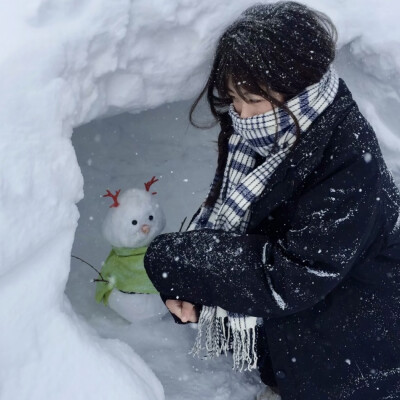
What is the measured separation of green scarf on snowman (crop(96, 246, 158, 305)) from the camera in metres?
1.92

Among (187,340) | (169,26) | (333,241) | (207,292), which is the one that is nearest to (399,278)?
(333,241)

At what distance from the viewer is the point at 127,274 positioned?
6.36ft

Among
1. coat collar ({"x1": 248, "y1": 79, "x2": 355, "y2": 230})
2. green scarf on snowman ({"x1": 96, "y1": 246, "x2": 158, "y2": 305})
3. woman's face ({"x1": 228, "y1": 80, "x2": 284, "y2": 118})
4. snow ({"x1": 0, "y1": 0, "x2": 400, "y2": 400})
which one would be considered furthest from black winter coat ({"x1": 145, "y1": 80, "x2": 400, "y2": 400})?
green scarf on snowman ({"x1": 96, "y1": 246, "x2": 158, "y2": 305})

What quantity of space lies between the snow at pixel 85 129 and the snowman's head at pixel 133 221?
1.09 ft

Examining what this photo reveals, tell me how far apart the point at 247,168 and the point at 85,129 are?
895 millimetres

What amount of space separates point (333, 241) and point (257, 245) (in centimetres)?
21

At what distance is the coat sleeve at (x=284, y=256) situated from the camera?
1.26 metres

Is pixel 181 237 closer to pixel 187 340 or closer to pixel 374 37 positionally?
pixel 187 340

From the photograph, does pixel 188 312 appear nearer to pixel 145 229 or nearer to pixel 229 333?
pixel 229 333

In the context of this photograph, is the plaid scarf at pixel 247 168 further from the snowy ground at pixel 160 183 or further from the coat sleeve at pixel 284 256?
the snowy ground at pixel 160 183

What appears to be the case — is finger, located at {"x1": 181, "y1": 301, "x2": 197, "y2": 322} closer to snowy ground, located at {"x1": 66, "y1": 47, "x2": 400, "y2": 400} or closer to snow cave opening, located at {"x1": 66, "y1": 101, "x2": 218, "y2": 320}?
snowy ground, located at {"x1": 66, "y1": 47, "x2": 400, "y2": 400}

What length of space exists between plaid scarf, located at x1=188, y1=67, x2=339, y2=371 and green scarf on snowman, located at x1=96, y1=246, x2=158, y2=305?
277 mm

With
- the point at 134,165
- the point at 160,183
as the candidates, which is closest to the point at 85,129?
the point at 134,165

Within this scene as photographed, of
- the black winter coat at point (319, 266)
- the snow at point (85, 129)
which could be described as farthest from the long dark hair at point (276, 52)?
the snow at point (85, 129)
